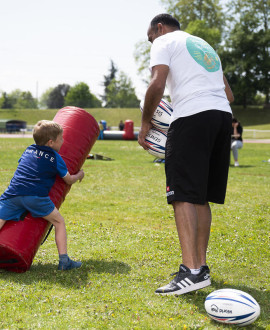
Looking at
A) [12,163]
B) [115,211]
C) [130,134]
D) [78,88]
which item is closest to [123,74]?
[78,88]

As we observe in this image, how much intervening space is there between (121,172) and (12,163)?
4.05 m

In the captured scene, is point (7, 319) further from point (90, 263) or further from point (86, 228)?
point (86, 228)

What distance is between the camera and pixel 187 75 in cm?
396

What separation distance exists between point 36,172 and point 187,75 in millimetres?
1707

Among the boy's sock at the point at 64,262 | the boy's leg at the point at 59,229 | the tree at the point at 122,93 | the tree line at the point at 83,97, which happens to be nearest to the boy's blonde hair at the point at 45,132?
the boy's leg at the point at 59,229

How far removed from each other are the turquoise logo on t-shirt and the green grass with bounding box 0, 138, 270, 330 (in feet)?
6.58

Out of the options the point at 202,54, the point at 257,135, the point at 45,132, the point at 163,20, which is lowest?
the point at 257,135

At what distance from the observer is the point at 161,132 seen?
428 centimetres

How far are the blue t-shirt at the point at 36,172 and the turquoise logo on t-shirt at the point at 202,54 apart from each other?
164 cm

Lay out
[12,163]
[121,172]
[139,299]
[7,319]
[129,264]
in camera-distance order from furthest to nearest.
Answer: [12,163]
[121,172]
[129,264]
[139,299]
[7,319]

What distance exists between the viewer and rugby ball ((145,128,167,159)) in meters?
4.25

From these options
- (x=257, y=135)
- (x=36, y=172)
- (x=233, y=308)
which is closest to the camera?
(x=233, y=308)

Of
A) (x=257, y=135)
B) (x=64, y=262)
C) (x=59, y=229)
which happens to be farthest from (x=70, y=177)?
(x=257, y=135)

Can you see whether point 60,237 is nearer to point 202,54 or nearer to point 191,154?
point 191,154
